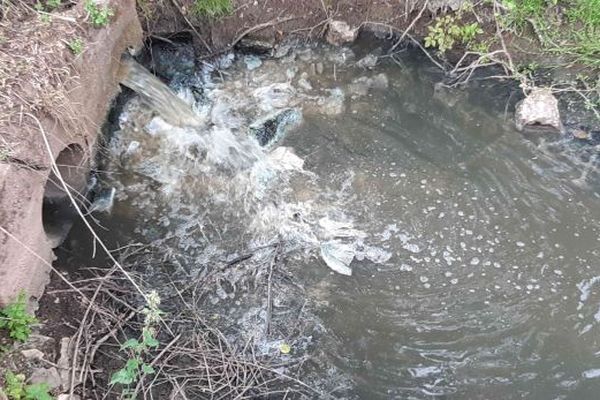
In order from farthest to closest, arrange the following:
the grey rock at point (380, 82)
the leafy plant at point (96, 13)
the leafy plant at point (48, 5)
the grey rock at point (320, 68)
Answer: the grey rock at point (320, 68) < the grey rock at point (380, 82) < the leafy plant at point (96, 13) < the leafy plant at point (48, 5)

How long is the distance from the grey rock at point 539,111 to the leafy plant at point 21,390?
4252mm

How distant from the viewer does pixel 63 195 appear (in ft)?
15.4

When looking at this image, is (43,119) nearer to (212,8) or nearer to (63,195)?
(63,195)

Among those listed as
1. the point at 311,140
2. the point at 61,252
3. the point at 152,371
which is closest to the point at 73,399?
the point at 152,371

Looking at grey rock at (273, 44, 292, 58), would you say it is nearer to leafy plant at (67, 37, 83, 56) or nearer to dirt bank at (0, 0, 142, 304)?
dirt bank at (0, 0, 142, 304)

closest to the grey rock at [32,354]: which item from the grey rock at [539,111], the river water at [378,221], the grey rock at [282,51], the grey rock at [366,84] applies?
the river water at [378,221]

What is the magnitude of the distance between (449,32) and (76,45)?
3.30 meters

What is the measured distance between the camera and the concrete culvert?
4.62 meters

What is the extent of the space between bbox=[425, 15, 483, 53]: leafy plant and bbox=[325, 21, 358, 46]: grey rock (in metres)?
0.73

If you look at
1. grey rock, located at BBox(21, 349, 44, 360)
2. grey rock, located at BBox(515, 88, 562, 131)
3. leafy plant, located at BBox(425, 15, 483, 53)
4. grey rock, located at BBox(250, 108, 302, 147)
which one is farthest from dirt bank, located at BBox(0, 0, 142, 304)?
grey rock, located at BBox(515, 88, 562, 131)

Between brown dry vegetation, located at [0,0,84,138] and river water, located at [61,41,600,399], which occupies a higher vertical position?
brown dry vegetation, located at [0,0,84,138]

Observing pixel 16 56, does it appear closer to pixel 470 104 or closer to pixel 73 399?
pixel 73 399

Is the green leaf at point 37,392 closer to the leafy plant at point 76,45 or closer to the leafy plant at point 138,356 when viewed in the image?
the leafy plant at point 138,356

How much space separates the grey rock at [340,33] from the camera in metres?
6.06
